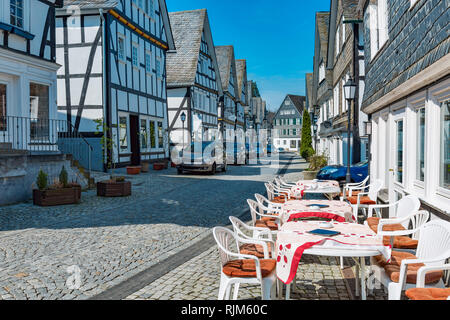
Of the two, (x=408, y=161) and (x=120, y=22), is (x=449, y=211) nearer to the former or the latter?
(x=408, y=161)

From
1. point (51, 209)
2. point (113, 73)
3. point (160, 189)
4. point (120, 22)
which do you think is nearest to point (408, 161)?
point (51, 209)

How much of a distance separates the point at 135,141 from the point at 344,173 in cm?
1165

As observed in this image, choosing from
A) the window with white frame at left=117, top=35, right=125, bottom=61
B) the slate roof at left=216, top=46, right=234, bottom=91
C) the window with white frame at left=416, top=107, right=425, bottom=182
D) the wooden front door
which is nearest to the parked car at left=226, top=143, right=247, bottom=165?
the wooden front door

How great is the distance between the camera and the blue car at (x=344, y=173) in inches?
539

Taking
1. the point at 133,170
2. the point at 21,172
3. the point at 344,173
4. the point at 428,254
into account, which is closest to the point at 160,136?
the point at 133,170

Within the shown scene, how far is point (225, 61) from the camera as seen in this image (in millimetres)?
42406

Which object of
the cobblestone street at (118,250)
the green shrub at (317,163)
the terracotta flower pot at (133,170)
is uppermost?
the green shrub at (317,163)

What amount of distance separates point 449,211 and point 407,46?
9.70 ft

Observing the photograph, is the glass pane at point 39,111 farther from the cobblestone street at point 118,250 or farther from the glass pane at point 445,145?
the glass pane at point 445,145

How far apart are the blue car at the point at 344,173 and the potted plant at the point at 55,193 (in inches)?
318

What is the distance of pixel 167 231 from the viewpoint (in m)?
Answer: 7.81

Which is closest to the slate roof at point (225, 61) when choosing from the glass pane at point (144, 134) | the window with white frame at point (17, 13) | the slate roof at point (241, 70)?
the slate roof at point (241, 70)

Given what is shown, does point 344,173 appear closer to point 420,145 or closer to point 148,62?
point 420,145
